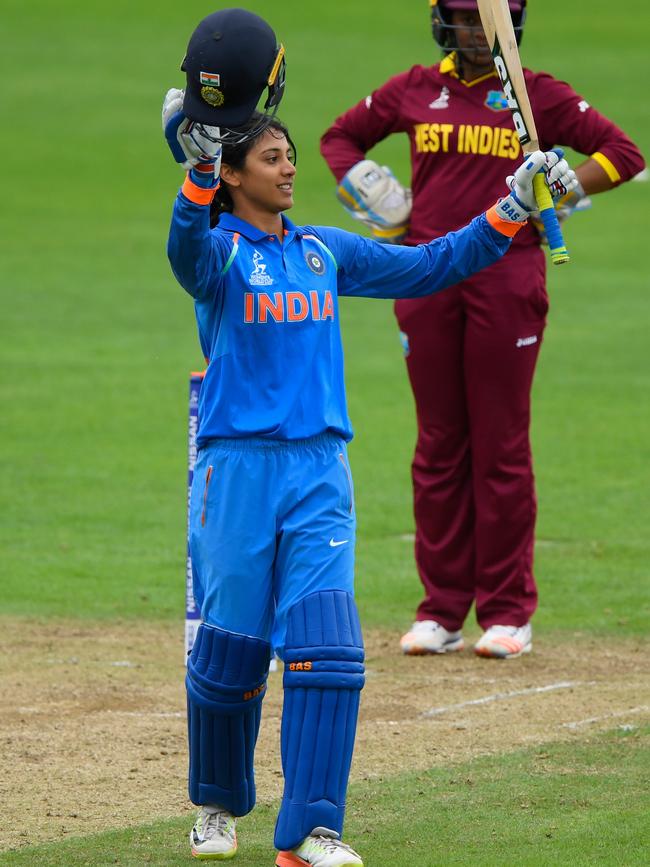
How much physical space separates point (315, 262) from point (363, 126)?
2959 mm

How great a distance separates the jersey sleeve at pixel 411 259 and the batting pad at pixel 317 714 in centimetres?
109

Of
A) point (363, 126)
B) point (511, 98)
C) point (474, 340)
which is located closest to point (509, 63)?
point (511, 98)

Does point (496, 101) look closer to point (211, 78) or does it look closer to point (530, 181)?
point (530, 181)

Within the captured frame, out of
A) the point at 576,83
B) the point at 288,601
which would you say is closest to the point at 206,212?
the point at 288,601

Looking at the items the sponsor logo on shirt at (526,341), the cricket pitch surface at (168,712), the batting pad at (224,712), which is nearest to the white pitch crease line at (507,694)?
the cricket pitch surface at (168,712)

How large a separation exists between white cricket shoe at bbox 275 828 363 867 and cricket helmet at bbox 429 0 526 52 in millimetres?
3961

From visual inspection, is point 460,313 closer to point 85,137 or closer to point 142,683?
point 142,683

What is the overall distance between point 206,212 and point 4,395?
9.30m

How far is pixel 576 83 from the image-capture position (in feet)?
97.6

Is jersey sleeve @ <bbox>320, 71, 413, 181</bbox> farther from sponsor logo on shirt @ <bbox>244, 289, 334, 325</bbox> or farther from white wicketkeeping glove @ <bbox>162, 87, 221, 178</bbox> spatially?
white wicketkeeping glove @ <bbox>162, 87, 221, 178</bbox>

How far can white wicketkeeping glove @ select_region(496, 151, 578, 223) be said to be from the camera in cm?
523

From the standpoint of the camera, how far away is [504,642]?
757 centimetres

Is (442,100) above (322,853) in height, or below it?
above

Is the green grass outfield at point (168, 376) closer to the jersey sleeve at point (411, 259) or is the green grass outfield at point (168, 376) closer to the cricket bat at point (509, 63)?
the jersey sleeve at point (411, 259)
